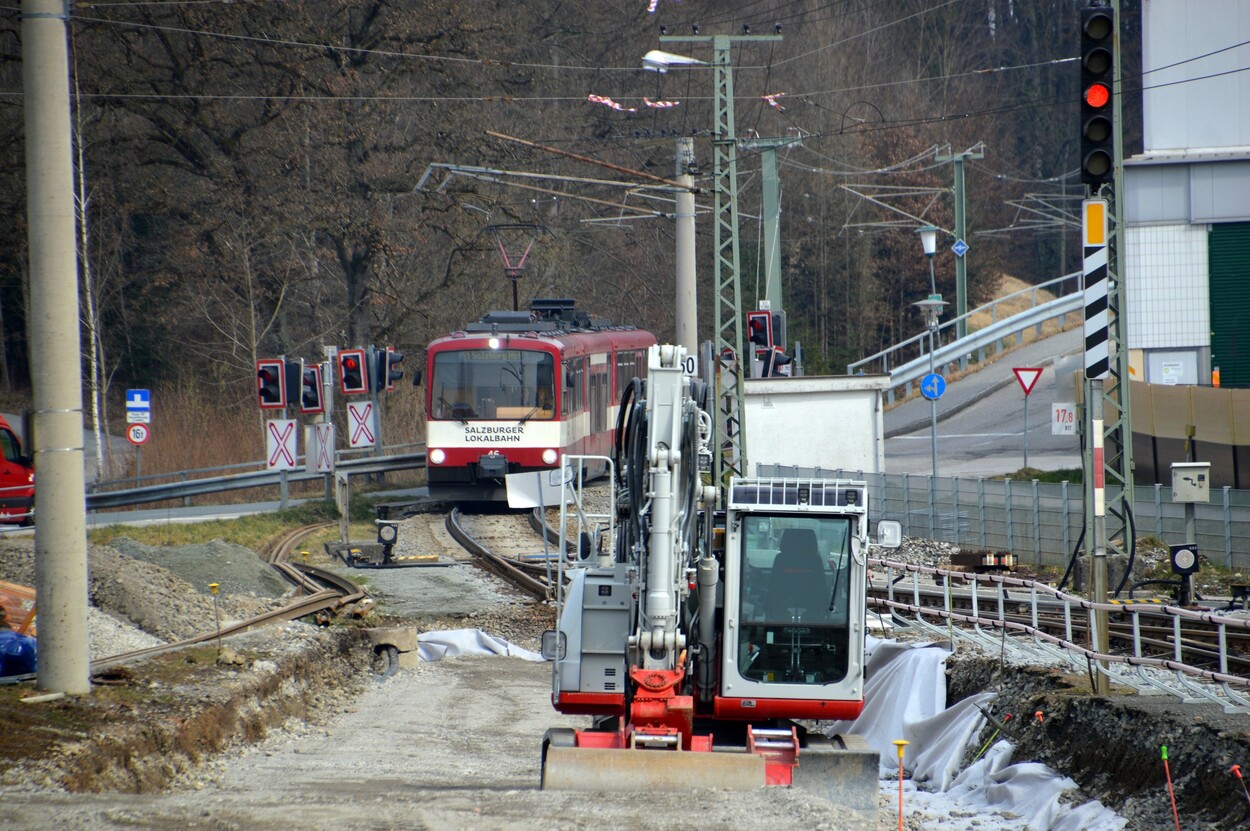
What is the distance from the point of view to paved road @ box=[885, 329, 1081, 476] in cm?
3734

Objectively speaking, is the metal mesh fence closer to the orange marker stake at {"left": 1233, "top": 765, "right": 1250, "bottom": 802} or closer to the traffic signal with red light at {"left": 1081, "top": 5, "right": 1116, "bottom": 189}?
the traffic signal with red light at {"left": 1081, "top": 5, "right": 1116, "bottom": 189}

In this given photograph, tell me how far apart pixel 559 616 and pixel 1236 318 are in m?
26.9

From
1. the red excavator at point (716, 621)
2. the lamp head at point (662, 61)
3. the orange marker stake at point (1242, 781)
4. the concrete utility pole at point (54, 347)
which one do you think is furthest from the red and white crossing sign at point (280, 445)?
the orange marker stake at point (1242, 781)

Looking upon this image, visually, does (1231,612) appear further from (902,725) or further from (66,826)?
(66,826)

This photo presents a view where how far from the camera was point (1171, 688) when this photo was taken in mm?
11578

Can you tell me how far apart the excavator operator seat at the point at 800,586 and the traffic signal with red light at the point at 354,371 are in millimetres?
19367

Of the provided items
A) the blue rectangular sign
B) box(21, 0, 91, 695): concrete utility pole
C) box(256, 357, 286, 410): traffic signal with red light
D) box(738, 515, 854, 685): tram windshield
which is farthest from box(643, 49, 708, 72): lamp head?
box(738, 515, 854, 685): tram windshield

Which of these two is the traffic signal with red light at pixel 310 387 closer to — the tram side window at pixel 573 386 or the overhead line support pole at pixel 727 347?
the tram side window at pixel 573 386

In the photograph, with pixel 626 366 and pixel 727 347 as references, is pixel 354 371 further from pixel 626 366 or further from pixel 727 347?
pixel 727 347

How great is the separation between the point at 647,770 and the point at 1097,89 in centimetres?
607

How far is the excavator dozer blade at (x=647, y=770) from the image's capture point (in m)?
9.24

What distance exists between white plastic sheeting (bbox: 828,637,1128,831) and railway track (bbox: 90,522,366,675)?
6609 mm

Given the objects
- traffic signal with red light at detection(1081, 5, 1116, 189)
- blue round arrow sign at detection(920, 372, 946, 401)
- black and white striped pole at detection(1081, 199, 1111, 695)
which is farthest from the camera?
blue round arrow sign at detection(920, 372, 946, 401)

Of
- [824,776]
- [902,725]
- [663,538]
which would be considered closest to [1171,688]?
[902,725]
